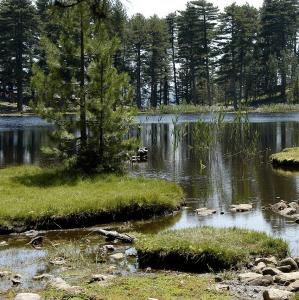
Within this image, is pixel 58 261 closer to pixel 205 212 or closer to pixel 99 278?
pixel 99 278

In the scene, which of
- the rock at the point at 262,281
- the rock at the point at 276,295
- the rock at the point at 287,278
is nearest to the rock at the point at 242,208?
the rock at the point at 287,278

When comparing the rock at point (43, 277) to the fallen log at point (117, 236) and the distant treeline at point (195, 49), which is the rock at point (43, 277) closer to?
the fallen log at point (117, 236)

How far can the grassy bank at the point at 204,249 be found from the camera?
12297 millimetres

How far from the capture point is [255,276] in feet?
36.1

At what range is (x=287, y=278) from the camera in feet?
35.2

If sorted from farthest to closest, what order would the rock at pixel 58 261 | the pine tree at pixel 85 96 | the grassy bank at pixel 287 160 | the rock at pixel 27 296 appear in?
the grassy bank at pixel 287 160, the pine tree at pixel 85 96, the rock at pixel 58 261, the rock at pixel 27 296

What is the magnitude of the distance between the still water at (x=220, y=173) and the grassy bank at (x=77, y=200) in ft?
3.19

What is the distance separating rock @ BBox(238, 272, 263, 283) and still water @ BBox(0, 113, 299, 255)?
2.85 meters

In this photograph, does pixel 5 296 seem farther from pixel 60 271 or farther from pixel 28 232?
pixel 28 232

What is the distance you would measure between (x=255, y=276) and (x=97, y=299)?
3.44 m

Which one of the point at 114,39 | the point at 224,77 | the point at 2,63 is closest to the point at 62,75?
the point at 114,39

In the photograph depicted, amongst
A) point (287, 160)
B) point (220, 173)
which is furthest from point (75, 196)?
point (287, 160)

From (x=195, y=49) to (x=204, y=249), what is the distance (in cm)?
10546

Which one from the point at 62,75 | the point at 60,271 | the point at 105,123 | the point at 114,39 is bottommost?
the point at 60,271
